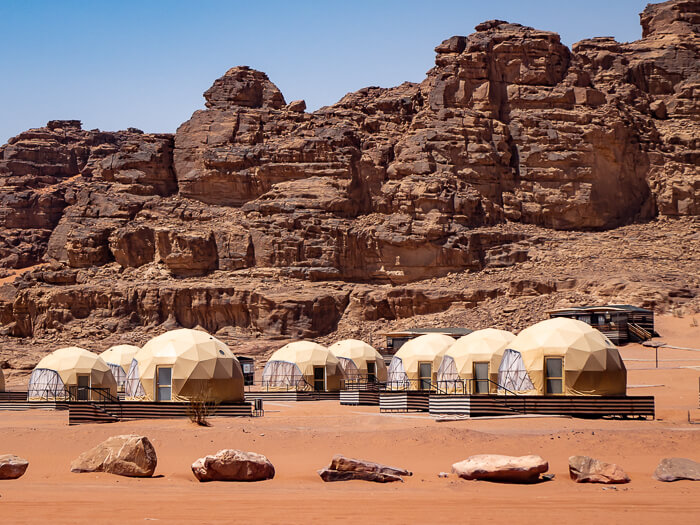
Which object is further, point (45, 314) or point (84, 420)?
point (45, 314)

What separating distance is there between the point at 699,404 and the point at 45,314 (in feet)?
211

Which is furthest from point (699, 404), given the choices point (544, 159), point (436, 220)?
point (544, 159)

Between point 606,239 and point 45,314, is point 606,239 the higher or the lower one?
the higher one

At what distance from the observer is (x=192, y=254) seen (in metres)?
91.2

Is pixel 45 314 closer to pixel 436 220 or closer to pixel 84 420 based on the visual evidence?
pixel 436 220

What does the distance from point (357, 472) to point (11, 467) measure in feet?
21.2

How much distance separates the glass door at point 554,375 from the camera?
34562mm

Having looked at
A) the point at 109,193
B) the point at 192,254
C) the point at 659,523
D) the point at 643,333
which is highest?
the point at 109,193

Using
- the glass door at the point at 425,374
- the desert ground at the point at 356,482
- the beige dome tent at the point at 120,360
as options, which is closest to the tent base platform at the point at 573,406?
the desert ground at the point at 356,482

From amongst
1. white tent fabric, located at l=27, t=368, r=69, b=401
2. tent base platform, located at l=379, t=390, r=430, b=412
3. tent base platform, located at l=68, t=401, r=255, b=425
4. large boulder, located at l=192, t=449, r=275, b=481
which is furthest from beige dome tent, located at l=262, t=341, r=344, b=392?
large boulder, located at l=192, t=449, r=275, b=481

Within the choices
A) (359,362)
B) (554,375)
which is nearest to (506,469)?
(554,375)

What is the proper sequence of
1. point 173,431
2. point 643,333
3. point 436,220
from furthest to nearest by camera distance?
point 436,220
point 643,333
point 173,431

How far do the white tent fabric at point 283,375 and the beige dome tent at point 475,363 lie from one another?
11.4 meters

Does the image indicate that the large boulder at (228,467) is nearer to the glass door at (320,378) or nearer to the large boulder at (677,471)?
the large boulder at (677,471)
